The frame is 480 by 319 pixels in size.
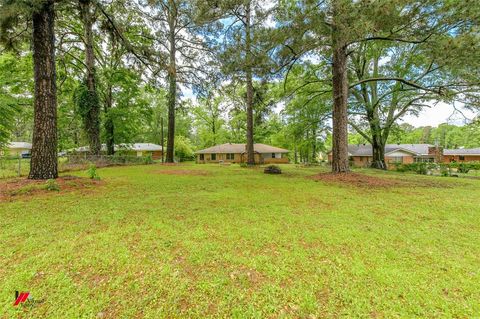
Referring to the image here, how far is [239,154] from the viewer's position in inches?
1249

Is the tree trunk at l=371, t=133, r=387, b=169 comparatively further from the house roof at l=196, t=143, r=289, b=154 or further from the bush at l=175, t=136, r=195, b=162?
the bush at l=175, t=136, r=195, b=162

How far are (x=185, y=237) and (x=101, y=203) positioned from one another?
308 cm

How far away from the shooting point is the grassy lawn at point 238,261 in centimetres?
192

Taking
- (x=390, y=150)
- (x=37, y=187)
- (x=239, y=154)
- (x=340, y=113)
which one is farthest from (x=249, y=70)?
(x=390, y=150)

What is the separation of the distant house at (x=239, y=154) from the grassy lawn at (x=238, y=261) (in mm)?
26158

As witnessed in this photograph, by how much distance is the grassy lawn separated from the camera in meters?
1.92

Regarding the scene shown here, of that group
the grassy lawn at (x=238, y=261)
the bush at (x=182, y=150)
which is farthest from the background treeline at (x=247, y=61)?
the bush at (x=182, y=150)

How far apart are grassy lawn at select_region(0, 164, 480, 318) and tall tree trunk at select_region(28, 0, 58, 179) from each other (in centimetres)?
250

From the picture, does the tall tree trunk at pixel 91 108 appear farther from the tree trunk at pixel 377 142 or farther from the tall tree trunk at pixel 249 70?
the tree trunk at pixel 377 142

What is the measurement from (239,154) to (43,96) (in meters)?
25.7

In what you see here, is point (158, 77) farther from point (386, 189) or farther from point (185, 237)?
point (386, 189)

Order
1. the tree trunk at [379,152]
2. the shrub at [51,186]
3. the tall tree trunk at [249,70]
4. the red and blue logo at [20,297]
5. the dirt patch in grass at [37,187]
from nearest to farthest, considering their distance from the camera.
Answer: the red and blue logo at [20,297] → the dirt patch in grass at [37,187] → the shrub at [51,186] → the tall tree trunk at [249,70] → the tree trunk at [379,152]

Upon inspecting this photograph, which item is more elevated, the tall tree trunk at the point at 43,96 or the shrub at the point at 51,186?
the tall tree trunk at the point at 43,96

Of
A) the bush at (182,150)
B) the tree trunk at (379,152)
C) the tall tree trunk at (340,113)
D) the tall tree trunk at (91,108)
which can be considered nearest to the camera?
the tall tree trunk at (340,113)
